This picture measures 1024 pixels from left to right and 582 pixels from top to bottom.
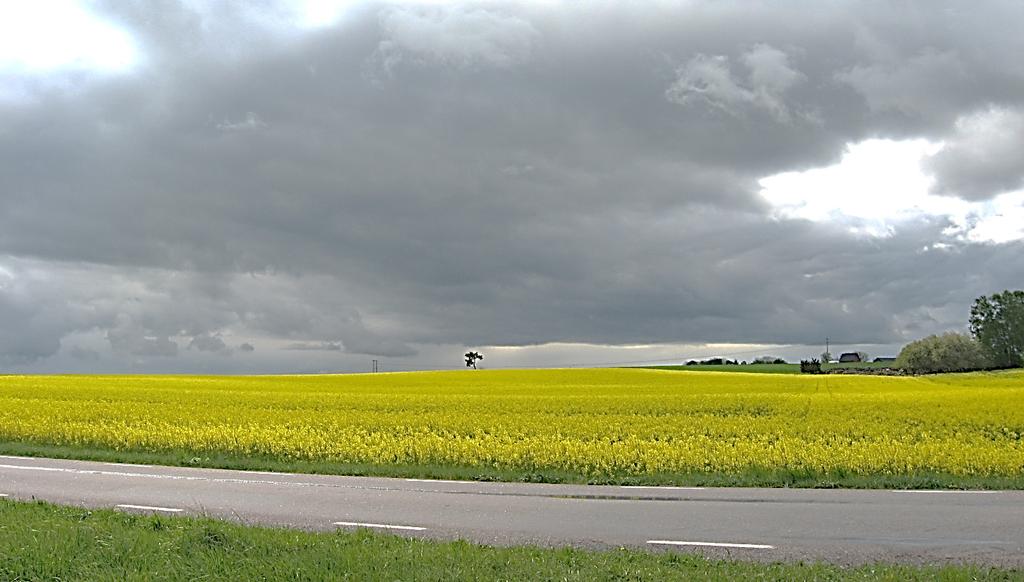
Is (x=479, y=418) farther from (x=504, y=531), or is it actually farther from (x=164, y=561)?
(x=164, y=561)

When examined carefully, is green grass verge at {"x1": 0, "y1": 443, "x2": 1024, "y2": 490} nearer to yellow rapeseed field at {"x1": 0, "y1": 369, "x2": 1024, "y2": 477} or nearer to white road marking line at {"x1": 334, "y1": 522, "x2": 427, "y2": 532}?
yellow rapeseed field at {"x1": 0, "y1": 369, "x2": 1024, "y2": 477}

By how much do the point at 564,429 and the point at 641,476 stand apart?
7.48 m

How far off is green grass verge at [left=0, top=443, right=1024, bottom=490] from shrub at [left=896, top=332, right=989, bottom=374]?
306 ft

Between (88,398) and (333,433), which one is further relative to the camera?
(88,398)

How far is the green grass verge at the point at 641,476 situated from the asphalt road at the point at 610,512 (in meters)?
0.91

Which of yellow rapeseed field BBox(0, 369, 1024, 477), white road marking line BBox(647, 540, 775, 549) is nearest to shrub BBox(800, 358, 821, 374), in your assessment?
yellow rapeseed field BBox(0, 369, 1024, 477)

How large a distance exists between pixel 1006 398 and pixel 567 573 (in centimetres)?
3181

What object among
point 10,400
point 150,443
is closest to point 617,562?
point 150,443

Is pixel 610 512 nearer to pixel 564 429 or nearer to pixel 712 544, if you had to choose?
pixel 712 544

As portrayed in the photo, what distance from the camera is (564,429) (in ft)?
82.7

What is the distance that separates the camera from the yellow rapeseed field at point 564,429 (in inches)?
768

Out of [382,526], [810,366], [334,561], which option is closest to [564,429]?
[382,526]

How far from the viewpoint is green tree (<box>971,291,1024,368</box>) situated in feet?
362

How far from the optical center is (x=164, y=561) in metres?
9.43
